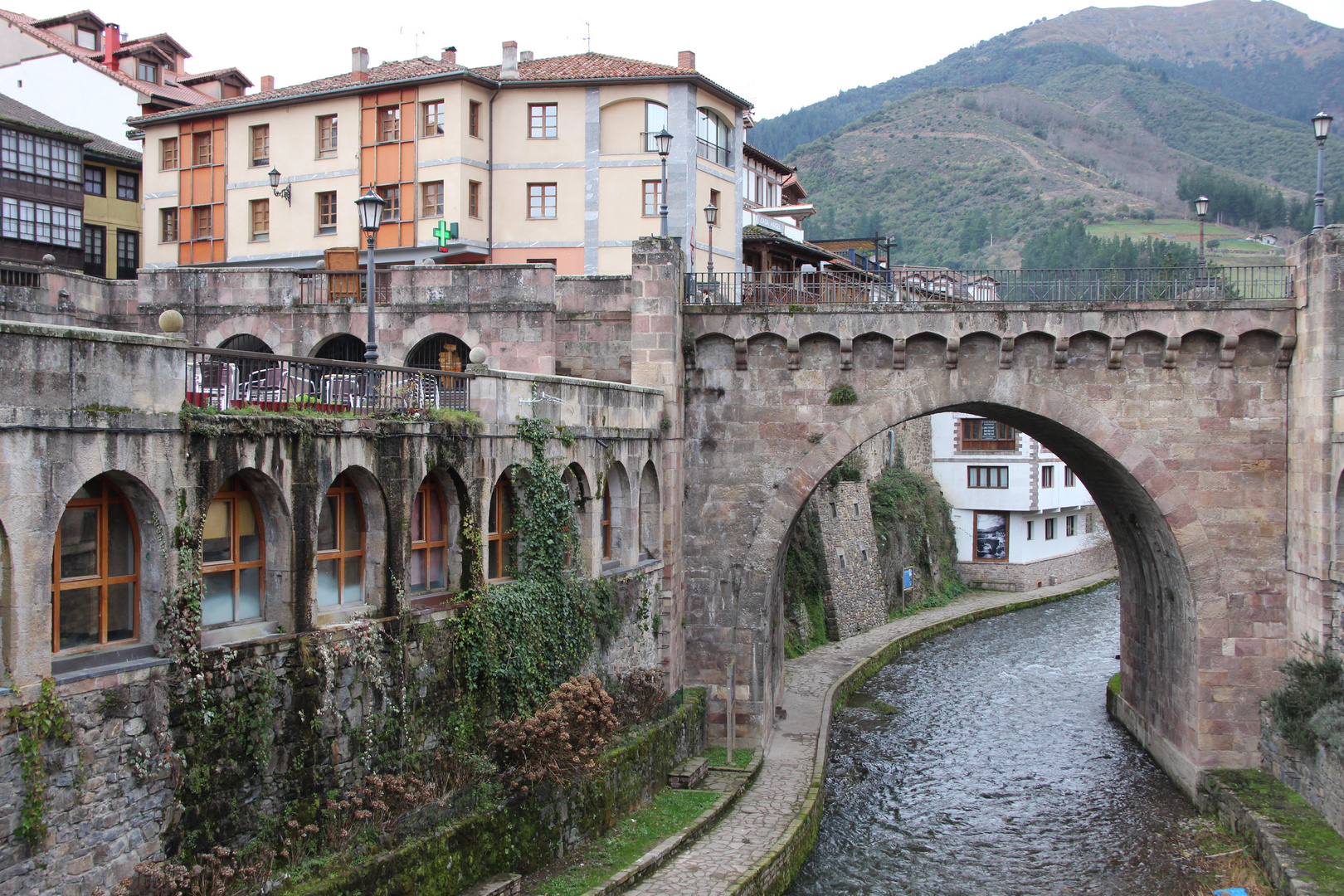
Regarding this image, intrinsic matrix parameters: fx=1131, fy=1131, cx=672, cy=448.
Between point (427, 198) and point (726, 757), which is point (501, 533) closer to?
point (726, 757)

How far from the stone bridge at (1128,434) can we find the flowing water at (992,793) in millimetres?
1783

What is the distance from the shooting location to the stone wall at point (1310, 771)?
1551 cm

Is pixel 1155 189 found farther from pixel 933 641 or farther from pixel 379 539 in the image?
pixel 379 539

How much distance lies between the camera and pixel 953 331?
1902 cm

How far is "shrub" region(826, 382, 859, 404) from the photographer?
19594 millimetres

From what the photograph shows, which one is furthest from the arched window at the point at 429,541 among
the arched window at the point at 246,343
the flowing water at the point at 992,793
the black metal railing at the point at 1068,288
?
the arched window at the point at 246,343

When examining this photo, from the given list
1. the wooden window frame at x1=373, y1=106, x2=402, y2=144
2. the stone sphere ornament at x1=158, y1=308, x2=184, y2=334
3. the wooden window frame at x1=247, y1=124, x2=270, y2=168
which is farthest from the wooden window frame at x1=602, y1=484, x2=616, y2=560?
the wooden window frame at x1=247, y1=124, x2=270, y2=168

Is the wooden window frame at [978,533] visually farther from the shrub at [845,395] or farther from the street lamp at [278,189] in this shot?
the street lamp at [278,189]

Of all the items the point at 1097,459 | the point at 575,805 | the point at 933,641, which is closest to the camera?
the point at 575,805

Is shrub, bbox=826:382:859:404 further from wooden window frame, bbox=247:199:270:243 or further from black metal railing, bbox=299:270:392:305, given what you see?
wooden window frame, bbox=247:199:270:243

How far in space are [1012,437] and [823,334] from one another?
2764 cm

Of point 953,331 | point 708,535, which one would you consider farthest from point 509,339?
point 953,331

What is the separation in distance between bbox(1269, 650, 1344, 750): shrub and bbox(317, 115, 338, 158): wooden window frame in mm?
27227

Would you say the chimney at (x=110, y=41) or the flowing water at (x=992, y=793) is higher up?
the chimney at (x=110, y=41)
